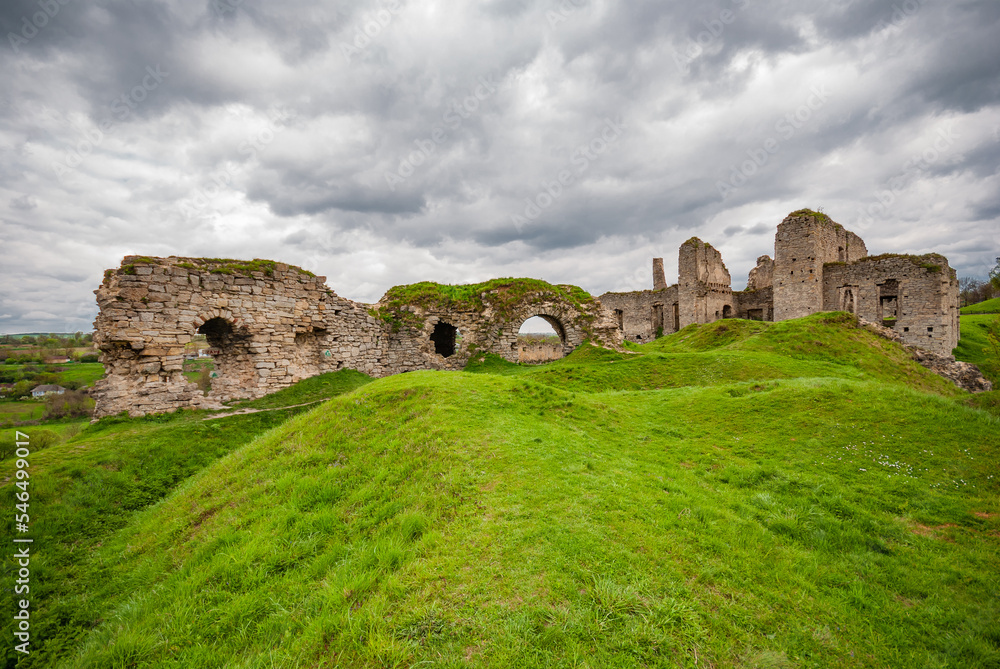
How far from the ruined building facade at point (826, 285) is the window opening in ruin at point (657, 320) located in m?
2.76

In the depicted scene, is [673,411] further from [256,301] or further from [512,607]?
[256,301]

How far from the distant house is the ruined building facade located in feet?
114

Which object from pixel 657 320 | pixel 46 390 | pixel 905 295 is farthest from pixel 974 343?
pixel 46 390

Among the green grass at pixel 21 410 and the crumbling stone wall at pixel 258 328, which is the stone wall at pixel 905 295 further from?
the green grass at pixel 21 410

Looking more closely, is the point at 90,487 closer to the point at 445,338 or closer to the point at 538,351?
the point at 445,338

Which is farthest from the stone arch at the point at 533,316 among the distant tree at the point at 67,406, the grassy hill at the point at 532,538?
the distant tree at the point at 67,406

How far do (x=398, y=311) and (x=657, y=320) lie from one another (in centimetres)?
2891

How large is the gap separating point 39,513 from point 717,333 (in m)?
26.5

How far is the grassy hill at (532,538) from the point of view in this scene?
317cm

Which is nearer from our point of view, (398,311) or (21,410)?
(21,410)

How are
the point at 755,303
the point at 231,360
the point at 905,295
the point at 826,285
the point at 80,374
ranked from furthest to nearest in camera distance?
1. the point at 755,303
2. the point at 80,374
3. the point at 826,285
4. the point at 905,295
5. the point at 231,360

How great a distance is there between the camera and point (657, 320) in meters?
39.1

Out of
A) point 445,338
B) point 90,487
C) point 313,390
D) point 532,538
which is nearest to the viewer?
point 532,538

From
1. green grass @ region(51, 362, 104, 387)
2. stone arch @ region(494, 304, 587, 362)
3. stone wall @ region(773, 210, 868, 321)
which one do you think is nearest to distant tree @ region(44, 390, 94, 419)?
green grass @ region(51, 362, 104, 387)
